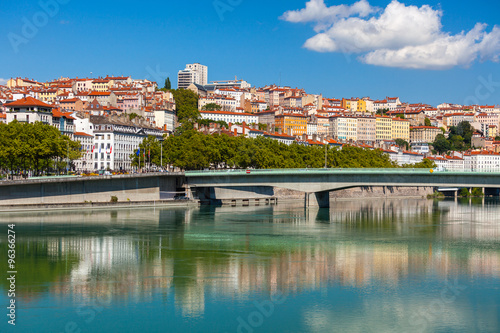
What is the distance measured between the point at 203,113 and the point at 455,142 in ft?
247

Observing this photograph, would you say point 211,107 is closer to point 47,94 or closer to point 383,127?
point 47,94

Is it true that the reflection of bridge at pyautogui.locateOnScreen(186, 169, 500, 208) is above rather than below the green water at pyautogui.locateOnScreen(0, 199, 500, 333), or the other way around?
above

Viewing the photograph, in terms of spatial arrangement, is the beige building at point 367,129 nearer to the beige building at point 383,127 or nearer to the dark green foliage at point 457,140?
the beige building at point 383,127

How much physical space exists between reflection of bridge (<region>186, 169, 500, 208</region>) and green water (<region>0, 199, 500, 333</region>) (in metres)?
8.86

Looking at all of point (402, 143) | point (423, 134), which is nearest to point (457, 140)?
point (423, 134)

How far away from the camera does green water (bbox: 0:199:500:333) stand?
2247 cm

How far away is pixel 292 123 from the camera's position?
164 meters

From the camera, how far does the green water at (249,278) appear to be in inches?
885

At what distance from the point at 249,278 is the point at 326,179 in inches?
1386

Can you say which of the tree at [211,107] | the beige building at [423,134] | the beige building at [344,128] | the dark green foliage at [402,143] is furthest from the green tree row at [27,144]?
the beige building at [423,134]

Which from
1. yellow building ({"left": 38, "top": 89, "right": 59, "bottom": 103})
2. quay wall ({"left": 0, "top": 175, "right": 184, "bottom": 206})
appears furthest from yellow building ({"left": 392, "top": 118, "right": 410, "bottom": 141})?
quay wall ({"left": 0, "top": 175, "right": 184, "bottom": 206})

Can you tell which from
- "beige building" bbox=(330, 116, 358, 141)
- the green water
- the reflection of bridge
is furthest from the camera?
"beige building" bbox=(330, 116, 358, 141)

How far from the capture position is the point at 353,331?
21422 millimetres
